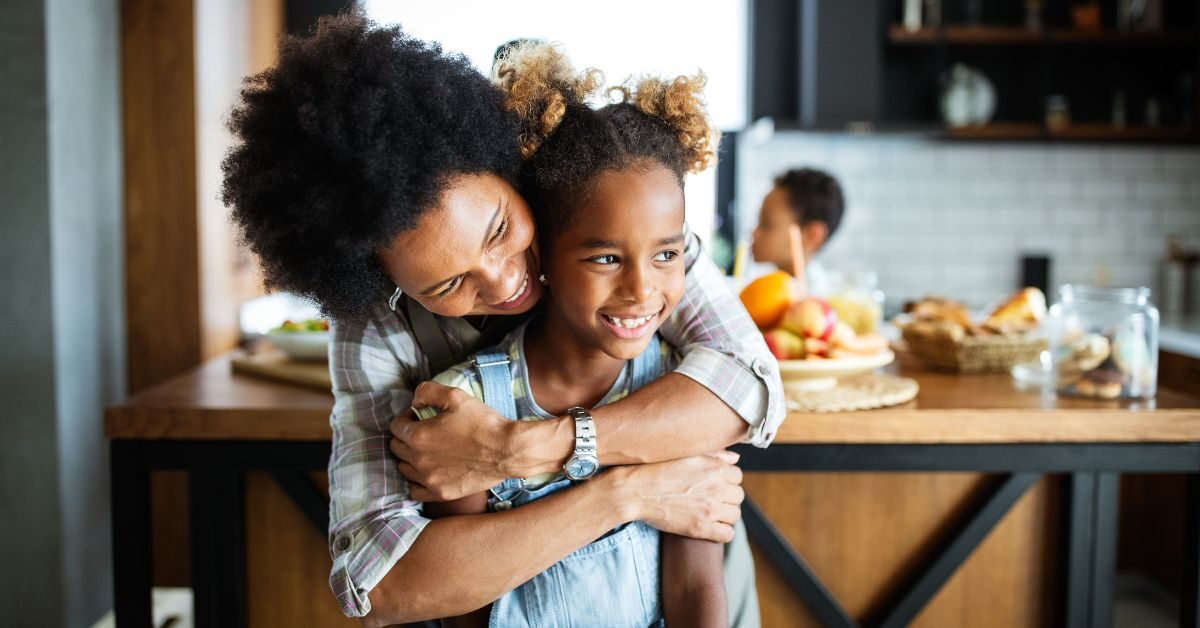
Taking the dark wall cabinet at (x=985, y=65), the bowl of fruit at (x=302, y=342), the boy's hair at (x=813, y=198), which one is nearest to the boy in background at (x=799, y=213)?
the boy's hair at (x=813, y=198)

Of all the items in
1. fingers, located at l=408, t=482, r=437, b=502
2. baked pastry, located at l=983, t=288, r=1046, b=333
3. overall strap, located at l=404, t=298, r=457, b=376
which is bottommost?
fingers, located at l=408, t=482, r=437, b=502

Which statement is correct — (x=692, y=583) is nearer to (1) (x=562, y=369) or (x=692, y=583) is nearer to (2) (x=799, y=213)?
(1) (x=562, y=369)

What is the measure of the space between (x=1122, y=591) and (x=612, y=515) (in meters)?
2.93

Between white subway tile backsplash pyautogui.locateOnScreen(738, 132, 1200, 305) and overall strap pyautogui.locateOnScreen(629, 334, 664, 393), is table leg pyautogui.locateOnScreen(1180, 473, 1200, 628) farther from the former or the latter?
white subway tile backsplash pyautogui.locateOnScreen(738, 132, 1200, 305)

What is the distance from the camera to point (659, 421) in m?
1.17

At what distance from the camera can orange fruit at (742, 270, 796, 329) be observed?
1737 millimetres

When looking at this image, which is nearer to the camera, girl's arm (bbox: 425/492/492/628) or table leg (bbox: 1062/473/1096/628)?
girl's arm (bbox: 425/492/492/628)

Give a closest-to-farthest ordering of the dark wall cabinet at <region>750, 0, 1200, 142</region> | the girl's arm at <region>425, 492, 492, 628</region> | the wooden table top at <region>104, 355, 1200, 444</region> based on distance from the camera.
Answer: the girl's arm at <region>425, 492, 492, 628</region> < the wooden table top at <region>104, 355, 1200, 444</region> < the dark wall cabinet at <region>750, 0, 1200, 142</region>

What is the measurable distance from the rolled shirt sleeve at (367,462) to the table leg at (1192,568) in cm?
136

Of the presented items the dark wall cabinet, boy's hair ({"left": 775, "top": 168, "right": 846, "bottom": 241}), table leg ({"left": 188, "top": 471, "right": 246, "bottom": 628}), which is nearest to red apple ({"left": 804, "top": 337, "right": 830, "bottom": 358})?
table leg ({"left": 188, "top": 471, "right": 246, "bottom": 628})

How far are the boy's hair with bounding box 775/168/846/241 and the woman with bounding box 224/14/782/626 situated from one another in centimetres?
216

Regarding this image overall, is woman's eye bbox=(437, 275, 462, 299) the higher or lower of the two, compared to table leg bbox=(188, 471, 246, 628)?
higher

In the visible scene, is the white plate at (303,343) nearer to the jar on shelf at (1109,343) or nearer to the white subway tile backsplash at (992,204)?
the jar on shelf at (1109,343)

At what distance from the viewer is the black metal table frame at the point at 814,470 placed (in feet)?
5.17
